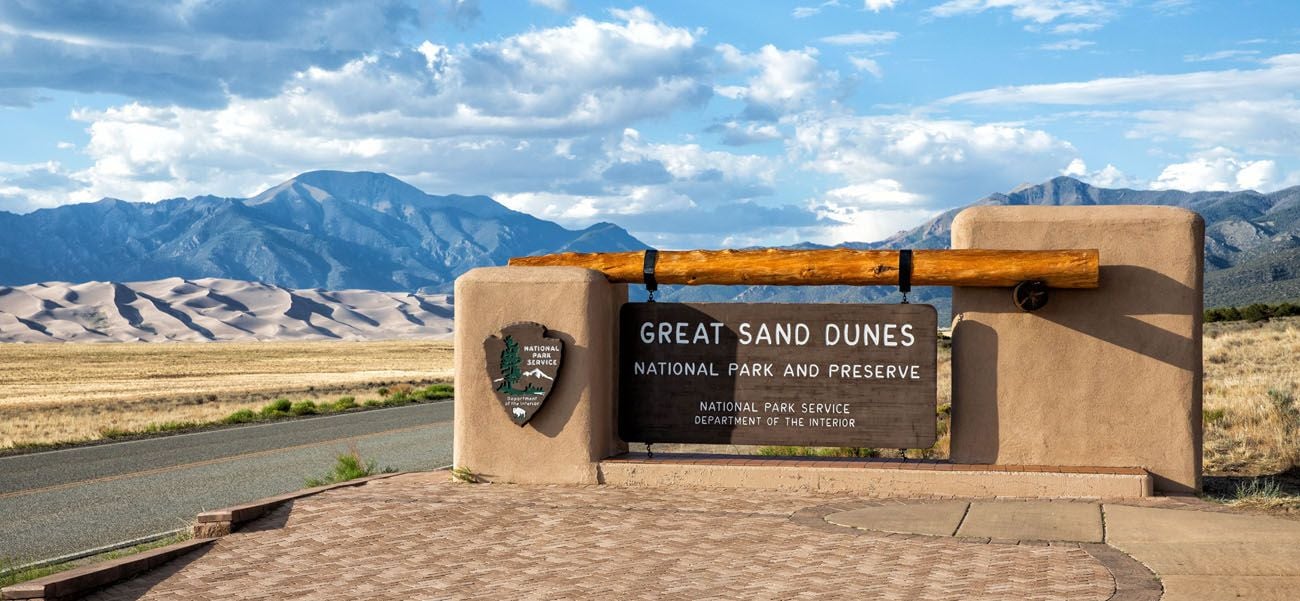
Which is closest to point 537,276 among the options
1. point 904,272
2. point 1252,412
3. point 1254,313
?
point 904,272

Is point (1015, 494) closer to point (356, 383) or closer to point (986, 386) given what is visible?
point (986, 386)

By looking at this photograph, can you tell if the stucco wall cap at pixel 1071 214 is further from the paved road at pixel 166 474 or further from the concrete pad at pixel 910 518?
the paved road at pixel 166 474

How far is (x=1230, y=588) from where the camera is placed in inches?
312

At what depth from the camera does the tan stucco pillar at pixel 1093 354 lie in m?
12.1

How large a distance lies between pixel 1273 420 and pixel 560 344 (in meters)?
10.6

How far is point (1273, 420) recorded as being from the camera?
17.8 meters

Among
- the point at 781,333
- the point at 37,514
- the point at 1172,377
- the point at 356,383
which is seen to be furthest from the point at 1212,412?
the point at 356,383

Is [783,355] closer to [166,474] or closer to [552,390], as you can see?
[552,390]

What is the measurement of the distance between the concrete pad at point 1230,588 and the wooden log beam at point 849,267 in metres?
4.07

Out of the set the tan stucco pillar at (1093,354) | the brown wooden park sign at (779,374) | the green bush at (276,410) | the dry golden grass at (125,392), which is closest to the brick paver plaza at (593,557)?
the brown wooden park sign at (779,374)

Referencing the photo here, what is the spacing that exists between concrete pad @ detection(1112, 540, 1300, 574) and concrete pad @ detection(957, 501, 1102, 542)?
524mm

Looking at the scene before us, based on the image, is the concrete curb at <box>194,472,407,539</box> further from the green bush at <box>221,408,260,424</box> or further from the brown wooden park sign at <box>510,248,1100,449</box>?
the green bush at <box>221,408,260,424</box>

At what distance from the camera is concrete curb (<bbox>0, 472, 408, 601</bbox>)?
866 centimetres

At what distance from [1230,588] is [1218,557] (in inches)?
34.8
